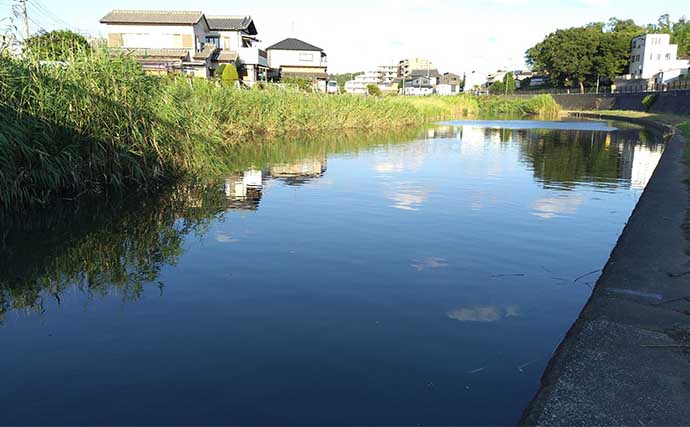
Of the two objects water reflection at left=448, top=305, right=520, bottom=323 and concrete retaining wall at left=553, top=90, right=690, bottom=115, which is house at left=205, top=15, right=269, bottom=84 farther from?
water reflection at left=448, top=305, right=520, bottom=323

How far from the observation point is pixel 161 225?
802cm

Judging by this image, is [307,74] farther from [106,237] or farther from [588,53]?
[106,237]

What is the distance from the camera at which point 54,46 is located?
976 centimetres

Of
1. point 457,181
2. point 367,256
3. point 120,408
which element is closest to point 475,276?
point 367,256

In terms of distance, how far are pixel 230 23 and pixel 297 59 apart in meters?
14.3

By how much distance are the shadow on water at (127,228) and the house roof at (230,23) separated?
38970 millimetres

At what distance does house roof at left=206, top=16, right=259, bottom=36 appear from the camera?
5072 centimetres

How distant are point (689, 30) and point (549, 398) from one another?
110888mm

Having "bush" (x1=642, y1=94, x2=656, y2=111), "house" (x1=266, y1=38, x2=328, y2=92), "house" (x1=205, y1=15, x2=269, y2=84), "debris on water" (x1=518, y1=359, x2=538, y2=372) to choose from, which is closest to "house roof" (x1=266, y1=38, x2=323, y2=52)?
"house" (x1=266, y1=38, x2=328, y2=92)

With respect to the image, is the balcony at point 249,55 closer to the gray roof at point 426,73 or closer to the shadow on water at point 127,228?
the shadow on water at point 127,228

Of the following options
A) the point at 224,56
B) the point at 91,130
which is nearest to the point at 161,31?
the point at 224,56

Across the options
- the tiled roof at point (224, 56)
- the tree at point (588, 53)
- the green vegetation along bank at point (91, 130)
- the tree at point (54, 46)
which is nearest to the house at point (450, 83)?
the tree at point (588, 53)

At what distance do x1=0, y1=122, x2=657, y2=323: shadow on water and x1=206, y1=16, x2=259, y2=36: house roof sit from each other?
39.0m

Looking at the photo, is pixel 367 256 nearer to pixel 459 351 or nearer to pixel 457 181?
pixel 459 351
